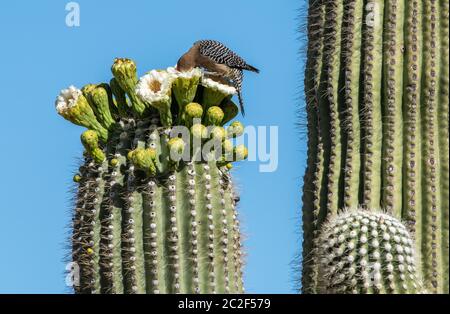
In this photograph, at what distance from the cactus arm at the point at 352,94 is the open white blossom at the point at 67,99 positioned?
1.89 metres

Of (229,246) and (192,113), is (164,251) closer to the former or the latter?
(229,246)

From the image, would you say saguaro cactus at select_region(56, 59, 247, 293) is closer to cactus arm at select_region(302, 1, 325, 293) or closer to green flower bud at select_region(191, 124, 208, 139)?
green flower bud at select_region(191, 124, 208, 139)

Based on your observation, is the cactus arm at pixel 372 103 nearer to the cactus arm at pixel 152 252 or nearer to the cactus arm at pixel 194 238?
the cactus arm at pixel 194 238

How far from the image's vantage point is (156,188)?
755cm

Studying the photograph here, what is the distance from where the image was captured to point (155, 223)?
7430mm

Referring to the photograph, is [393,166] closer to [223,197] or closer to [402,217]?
[402,217]

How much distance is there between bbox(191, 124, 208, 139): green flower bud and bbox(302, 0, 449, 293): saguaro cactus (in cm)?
126

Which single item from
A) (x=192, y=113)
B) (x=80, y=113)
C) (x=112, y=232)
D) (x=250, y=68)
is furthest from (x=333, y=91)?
(x=112, y=232)

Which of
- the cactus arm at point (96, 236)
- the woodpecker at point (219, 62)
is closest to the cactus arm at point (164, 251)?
the cactus arm at point (96, 236)

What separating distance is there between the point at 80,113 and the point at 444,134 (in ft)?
7.76

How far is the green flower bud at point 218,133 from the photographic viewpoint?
7.60 m
